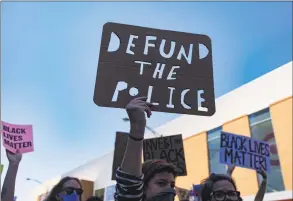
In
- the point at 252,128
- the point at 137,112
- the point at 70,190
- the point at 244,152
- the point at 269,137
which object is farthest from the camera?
the point at 252,128

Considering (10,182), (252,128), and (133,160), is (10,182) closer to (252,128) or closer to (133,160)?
(133,160)

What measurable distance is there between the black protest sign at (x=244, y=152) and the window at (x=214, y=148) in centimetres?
997

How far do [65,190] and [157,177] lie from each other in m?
1.13

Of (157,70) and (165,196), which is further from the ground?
(157,70)

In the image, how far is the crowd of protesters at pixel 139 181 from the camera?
1.79m

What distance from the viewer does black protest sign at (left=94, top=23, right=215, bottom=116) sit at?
100 inches

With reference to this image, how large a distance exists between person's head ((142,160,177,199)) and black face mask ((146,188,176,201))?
3 cm

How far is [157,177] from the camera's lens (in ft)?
7.39

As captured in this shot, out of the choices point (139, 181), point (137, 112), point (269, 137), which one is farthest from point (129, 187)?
point (269, 137)

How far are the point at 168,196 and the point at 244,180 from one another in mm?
12763

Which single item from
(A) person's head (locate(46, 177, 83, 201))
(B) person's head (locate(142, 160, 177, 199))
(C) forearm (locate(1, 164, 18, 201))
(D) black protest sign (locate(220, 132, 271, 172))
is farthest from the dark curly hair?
(D) black protest sign (locate(220, 132, 271, 172))

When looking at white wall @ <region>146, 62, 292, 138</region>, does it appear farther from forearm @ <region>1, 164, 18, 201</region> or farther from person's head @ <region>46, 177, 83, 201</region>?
forearm @ <region>1, 164, 18, 201</region>

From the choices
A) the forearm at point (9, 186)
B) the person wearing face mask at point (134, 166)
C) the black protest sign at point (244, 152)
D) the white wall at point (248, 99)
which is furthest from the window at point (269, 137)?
the person wearing face mask at point (134, 166)

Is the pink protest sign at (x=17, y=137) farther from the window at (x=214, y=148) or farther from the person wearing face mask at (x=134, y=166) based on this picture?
the window at (x=214, y=148)
